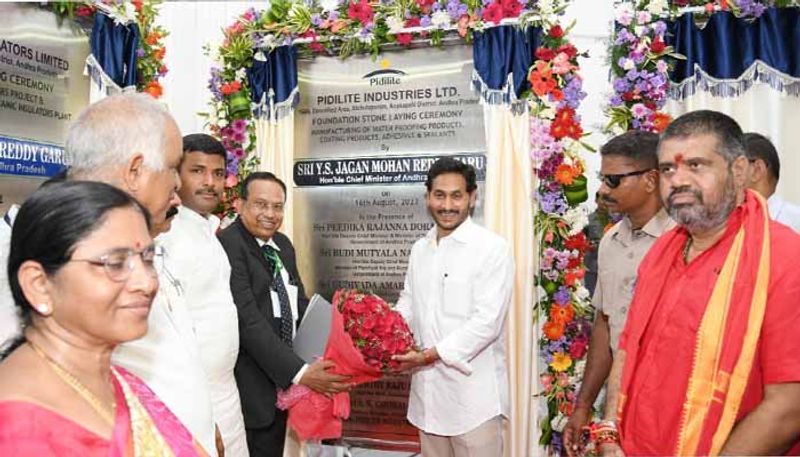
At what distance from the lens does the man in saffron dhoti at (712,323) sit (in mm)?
1966

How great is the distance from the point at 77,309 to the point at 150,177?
2.16ft

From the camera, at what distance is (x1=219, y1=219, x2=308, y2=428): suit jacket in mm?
3189

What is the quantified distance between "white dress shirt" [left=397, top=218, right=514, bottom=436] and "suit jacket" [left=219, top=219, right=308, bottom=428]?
0.71 meters

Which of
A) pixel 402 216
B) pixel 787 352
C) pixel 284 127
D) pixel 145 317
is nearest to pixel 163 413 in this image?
pixel 145 317

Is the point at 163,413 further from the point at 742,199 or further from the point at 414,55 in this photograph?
the point at 414,55

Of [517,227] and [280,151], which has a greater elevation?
[280,151]

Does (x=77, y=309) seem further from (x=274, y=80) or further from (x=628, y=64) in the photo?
(x=274, y=80)


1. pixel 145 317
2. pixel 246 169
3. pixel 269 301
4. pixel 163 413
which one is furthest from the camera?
pixel 246 169

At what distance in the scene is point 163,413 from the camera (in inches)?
61.8

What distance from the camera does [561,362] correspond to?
165 inches

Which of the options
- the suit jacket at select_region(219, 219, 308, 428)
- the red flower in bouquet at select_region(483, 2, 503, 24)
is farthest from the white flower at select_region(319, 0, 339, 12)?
the suit jacket at select_region(219, 219, 308, 428)

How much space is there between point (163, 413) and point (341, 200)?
3502 mm

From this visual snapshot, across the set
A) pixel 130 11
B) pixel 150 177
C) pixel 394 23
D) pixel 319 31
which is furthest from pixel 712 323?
pixel 130 11

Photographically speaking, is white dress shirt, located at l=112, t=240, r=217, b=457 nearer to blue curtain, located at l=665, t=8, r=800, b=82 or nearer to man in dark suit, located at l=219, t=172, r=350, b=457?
man in dark suit, located at l=219, t=172, r=350, b=457
